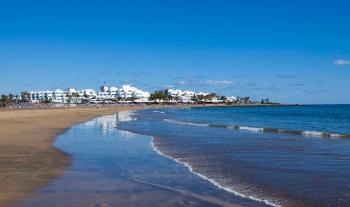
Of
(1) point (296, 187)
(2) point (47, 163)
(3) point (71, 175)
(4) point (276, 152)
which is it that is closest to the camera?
(1) point (296, 187)

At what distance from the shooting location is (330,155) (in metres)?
14.0

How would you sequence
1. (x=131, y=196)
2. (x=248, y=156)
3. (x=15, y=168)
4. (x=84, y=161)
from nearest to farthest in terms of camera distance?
(x=131, y=196) < (x=15, y=168) < (x=84, y=161) < (x=248, y=156)

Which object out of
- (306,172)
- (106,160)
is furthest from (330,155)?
(106,160)

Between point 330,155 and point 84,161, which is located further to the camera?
point 330,155

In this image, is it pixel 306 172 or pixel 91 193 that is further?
pixel 306 172

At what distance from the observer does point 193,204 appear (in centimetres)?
716

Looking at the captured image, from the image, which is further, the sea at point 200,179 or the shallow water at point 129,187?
the sea at point 200,179

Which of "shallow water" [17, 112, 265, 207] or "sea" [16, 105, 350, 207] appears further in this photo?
"sea" [16, 105, 350, 207]

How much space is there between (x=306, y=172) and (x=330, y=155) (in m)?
3.98

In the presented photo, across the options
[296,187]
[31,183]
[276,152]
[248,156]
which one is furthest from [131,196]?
[276,152]

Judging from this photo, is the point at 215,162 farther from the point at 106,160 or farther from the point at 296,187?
the point at 296,187

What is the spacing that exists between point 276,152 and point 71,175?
25.4ft

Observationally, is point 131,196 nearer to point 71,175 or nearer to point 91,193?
point 91,193

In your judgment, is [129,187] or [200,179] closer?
[129,187]
